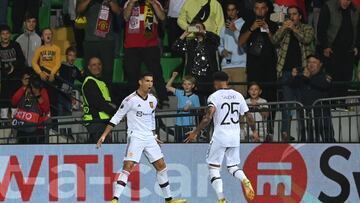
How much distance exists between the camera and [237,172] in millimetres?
22375

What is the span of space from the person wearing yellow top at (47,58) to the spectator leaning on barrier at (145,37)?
1418mm

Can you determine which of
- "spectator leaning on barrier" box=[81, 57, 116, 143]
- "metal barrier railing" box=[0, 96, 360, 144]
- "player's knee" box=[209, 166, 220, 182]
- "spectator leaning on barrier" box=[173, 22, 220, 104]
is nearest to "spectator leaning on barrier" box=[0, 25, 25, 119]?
"metal barrier railing" box=[0, 96, 360, 144]

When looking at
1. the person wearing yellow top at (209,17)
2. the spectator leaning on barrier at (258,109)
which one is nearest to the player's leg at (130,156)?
the spectator leaning on barrier at (258,109)

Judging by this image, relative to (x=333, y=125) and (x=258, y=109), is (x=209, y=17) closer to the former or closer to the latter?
(x=258, y=109)

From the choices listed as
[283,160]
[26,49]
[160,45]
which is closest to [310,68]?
[283,160]

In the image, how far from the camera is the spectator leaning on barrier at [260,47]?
25219mm

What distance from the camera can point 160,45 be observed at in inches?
1070

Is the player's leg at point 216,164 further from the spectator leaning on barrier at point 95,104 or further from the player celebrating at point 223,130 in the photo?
the spectator leaning on barrier at point 95,104

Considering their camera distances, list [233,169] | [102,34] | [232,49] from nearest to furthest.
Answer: [233,169], [232,49], [102,34]

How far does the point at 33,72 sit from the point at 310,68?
537 cm

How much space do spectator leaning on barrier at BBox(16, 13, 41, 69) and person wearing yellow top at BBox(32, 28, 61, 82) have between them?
47cm

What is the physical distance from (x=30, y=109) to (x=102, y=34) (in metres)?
Answer: 2.19

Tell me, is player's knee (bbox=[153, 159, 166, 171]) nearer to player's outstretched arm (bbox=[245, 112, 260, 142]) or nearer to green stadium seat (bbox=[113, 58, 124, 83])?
player's outstretched arm (bbox=[245, 112, 260, 142])

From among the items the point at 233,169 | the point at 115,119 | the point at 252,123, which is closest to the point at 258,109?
the point at 252,123
